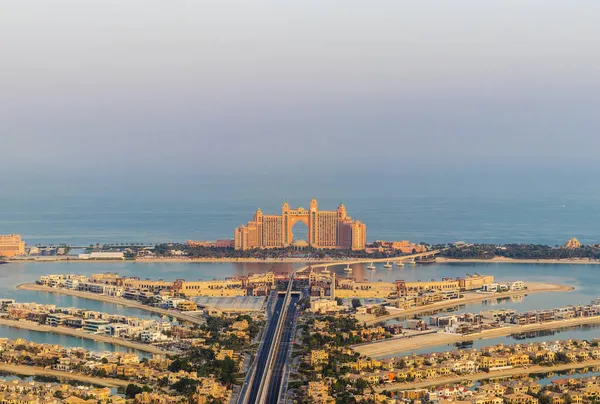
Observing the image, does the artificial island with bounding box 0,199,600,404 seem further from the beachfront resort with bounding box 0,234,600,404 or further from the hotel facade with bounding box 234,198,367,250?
the hotel facade with bounding box 234,198,367,250

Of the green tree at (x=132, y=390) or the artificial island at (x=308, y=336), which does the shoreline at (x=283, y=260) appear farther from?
the green tree at (x=132, y=390)

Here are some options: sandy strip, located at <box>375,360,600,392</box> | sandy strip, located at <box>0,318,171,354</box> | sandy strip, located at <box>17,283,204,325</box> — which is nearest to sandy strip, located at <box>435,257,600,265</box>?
sandy strip, located at <box>17,283,204,325</box>

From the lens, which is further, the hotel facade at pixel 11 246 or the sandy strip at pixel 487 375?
the hotel facade at pixel 11 246

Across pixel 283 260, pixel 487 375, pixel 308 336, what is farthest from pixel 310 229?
pixel 487 375

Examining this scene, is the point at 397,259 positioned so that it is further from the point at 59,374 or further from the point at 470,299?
the point at 59,374

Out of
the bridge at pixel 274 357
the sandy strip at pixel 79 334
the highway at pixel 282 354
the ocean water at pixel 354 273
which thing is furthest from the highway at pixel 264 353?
the ocean water at pixel 354 273
